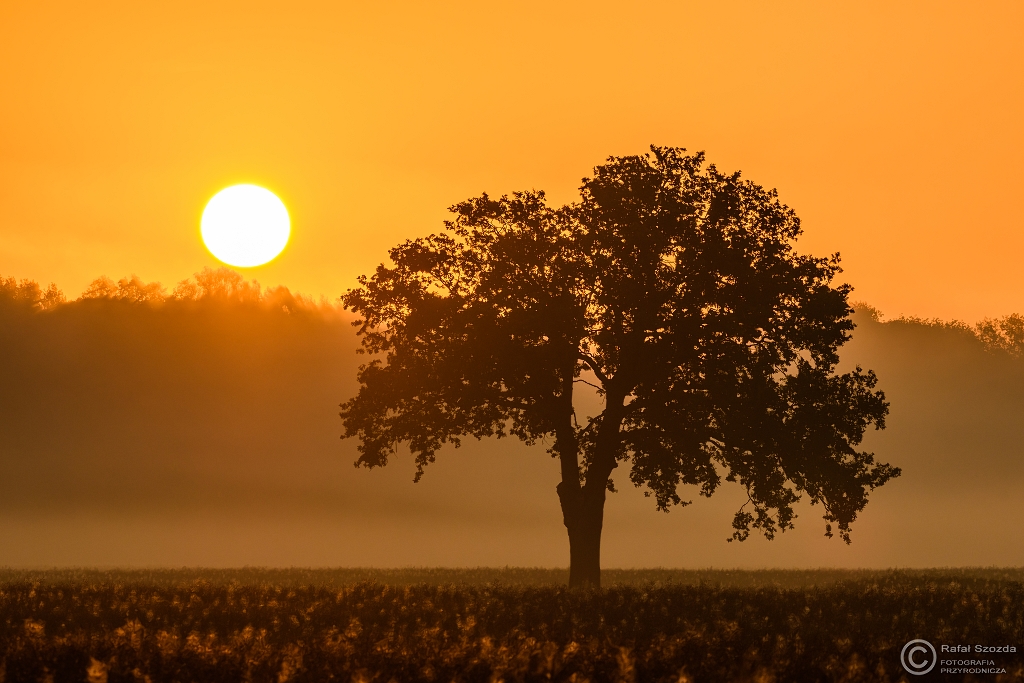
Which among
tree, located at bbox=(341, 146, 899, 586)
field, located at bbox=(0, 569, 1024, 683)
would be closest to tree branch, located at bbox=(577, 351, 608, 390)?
tree, located at bbox=(341, 146, 899, 586)

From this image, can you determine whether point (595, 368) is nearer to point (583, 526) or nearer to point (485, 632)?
point (583, 526)

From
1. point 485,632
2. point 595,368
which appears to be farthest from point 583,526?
point 485,632

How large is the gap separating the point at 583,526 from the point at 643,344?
5.97 m

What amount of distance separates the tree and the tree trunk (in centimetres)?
7

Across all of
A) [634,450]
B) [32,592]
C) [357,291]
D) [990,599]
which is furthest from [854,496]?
[32,592]

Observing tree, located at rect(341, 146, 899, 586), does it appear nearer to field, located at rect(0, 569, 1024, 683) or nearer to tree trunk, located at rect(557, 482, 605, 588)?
tree trunk, located at rect(557, 482, 605, 588)

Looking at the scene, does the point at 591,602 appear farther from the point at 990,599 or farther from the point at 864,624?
the point at 990,599

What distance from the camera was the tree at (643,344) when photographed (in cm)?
3222

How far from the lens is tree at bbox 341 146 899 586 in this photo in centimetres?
3222

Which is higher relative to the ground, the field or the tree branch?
the tree branch

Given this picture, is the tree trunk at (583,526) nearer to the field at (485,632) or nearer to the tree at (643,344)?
the tree at (643,344)

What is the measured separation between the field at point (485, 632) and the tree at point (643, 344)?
6656 mm

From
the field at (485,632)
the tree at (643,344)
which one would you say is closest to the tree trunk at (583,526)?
the tree at (643,344)

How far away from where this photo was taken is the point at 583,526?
110 feet
